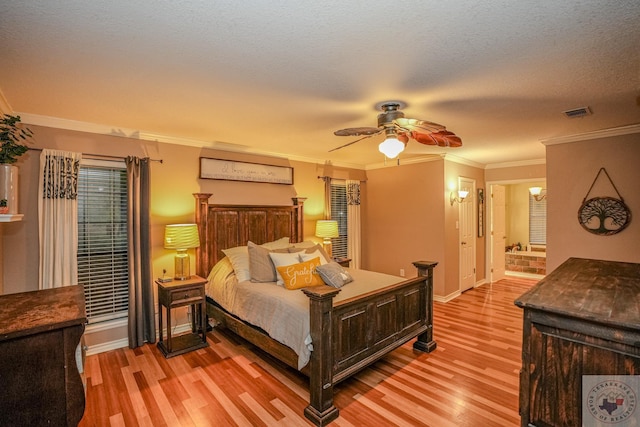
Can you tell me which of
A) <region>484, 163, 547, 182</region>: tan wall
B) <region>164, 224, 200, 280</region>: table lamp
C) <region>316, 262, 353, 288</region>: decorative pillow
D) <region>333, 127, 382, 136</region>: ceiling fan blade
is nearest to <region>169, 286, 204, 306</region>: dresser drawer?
<region>164, 224, 200, 280</region>: table lamp

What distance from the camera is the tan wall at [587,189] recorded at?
3.44 metres

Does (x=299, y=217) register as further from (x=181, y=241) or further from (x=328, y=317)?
(x=328, y=317)

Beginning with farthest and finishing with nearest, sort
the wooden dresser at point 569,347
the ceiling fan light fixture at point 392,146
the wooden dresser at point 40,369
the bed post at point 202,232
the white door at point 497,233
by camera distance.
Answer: the white door at point 497,233 → the bed post at point 202,232 → the ceiling fan light fixture at point 392,146 → the wooden dresser at point 40,369 → the wooden dresser at point 569,347

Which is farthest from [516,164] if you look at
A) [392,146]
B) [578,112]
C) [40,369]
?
[40,369]

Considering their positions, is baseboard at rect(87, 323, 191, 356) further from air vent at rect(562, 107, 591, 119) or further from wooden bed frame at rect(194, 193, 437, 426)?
air vent at rect(562, 107, 591, 119)

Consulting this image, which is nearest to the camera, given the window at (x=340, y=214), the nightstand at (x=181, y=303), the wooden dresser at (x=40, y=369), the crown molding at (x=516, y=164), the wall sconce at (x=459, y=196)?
the wooden dresser at (x=40, y=369)

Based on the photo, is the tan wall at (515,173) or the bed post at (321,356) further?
the tan wall at (515,173)

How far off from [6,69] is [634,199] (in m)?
5.72

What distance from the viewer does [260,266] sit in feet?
11.5

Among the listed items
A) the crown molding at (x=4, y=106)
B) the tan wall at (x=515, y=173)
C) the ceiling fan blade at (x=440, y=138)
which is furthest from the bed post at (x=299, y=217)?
the tan wall at (x=515, y=173)

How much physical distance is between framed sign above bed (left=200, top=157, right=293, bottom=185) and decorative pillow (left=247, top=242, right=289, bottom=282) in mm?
1176

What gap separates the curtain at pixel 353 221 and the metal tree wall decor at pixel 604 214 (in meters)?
3.24

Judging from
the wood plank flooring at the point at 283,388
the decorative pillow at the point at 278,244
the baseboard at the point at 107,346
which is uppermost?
the decorative pillow at the point at 278,244

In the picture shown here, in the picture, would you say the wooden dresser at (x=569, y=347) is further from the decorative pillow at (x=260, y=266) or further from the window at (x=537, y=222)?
the window at (x=537, y=222)
